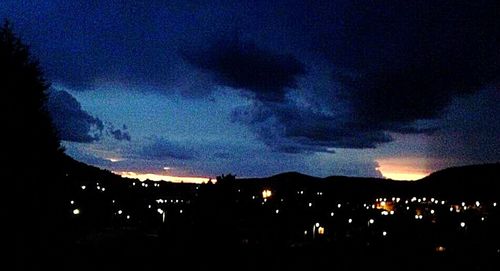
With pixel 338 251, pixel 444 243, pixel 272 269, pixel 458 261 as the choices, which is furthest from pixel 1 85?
pixel 444 243

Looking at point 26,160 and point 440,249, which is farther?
point 440,249

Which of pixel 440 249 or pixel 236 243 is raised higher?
pixel 236 243

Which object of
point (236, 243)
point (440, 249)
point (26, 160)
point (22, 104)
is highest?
point (22, 104)

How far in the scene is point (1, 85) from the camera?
31.4 feet

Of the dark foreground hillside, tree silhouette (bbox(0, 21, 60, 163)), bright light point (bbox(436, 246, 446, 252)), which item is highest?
tree silhouette (bbox(0, 21, 60, 163))

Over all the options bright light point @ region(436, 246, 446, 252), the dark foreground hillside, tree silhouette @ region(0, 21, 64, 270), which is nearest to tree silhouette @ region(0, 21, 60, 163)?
tree silhouette @ region(0, 21, 64, 270)

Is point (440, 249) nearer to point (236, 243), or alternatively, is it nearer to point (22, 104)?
point (236, 243)

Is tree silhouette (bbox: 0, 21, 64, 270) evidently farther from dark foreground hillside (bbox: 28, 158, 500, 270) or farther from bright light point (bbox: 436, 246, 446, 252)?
bright light point (bbox: 436, 246, 446, 252)

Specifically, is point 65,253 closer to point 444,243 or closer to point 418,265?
point 418,265

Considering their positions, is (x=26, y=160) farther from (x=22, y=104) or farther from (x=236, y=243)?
(x=236, y=243)

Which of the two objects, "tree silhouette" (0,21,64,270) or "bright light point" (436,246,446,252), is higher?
"tree silhouette" (0,21,64,270)

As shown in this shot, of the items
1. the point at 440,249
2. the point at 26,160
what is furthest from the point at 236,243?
the point at 440,249

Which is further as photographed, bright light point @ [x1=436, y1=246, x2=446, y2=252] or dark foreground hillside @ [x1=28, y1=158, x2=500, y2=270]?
bright light point @ [x1=436, y1=246, x2=446, y2=252]

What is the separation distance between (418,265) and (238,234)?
10.4m
